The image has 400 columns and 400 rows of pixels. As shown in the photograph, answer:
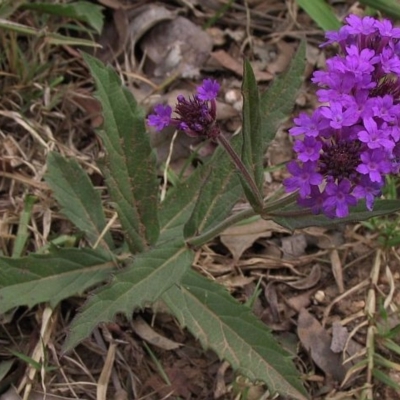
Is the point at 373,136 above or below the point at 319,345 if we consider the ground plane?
above

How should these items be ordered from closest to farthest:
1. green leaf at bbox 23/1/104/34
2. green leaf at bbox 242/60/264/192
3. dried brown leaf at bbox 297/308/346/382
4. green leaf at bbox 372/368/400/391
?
green leaf at bbox 242/60/264/192 < green leaf at bbox 372/368/400/391 < dried brown leaf at bbox 297/308/346/382 < green leaf at bbox 23/1/104/34

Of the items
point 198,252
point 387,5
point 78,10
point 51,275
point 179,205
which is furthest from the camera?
point 78,10

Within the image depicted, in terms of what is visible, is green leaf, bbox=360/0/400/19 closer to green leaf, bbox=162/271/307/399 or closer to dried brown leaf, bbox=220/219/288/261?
dried brown leaf, bbox=220/219/288/261

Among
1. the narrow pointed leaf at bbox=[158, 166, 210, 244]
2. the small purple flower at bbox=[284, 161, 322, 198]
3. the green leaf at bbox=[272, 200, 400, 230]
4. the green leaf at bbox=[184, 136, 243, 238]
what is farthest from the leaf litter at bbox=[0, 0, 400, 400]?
the small purple flower at bbox=[284, 161, 322, 198]

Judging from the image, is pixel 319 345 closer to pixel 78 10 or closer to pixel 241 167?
pixel 241 167

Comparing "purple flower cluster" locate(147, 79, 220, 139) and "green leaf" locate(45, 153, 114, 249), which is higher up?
"purple flower cluster" locate(147, 79, 220, 139)

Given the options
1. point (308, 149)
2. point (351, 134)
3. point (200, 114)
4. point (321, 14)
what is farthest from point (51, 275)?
point (321, 14)

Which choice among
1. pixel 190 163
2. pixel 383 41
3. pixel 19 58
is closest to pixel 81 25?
pixel 19 58
